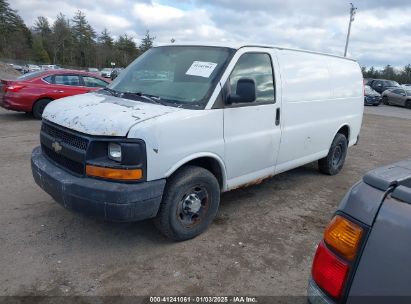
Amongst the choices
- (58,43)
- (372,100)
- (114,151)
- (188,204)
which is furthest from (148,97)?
(58,43)

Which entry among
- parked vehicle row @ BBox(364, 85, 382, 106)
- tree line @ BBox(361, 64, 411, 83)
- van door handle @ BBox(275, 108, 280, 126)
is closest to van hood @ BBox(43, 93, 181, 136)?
van door handle @ BBox(275, 108, 280, 126)

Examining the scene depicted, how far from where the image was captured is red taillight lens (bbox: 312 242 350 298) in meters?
1.64

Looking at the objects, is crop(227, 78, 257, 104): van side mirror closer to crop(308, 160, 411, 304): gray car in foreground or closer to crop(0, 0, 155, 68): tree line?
crop(308, 160, 411, 304): gray car in foreground

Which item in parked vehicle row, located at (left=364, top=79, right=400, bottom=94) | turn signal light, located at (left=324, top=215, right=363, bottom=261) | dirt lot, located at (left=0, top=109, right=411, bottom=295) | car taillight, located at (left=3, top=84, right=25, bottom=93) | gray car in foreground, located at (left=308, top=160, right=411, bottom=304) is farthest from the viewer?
parked vehicle row, located at (left=364, top=79, right=400, bottom=94)

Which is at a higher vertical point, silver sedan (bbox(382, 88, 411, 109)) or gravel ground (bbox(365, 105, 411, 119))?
silver sedan (bbox(382, 88, 411, 109))

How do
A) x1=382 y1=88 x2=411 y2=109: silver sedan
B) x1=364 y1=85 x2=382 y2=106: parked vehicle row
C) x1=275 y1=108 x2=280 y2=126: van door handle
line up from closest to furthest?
x1=275 y1=108 x2=280 y2=126: van door handle → x1=364 y1=85 x2=382 y2=106: parked vehicle row → x1=382 y1=88 x2=411 y2=109: silver sedan

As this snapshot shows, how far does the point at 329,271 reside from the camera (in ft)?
5.65

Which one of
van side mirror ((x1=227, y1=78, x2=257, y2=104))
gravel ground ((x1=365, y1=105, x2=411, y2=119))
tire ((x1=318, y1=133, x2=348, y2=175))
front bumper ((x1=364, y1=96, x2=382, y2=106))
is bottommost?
gravel ground ((x1=365, y1=105, x2=411, y2=119))

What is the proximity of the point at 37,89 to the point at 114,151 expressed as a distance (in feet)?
28.0

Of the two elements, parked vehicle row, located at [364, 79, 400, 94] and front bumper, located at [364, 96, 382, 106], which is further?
parked vehicle row, located at [364, 79, 400, 94]

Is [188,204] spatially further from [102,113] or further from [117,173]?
[102,113]

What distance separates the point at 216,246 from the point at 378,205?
2372 mm

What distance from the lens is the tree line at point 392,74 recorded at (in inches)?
2080

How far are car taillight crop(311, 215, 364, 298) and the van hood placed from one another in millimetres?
A: 1932
